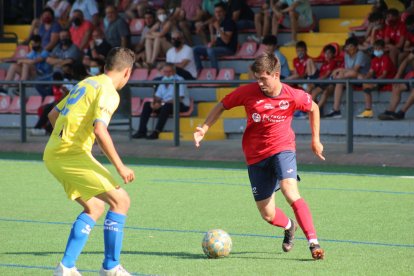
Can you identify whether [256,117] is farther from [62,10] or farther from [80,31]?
[62,10]

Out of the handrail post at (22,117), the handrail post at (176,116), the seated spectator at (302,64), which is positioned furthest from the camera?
the seated spectator at (302,64)

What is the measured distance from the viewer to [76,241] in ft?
24.8

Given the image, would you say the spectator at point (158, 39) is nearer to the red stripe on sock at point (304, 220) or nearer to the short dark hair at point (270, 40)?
the short dark hair at point (270, 40)

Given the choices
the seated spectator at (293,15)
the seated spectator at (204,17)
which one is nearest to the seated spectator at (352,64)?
the seated spectator at (293,15)

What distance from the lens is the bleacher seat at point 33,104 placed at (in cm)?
2227

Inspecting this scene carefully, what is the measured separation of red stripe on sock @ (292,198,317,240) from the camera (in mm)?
8555

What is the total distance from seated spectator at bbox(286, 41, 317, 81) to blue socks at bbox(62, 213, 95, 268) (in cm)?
1292

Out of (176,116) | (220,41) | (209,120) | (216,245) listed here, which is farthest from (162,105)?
(216,245)

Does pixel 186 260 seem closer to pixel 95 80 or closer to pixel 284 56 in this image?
pixel 95 80

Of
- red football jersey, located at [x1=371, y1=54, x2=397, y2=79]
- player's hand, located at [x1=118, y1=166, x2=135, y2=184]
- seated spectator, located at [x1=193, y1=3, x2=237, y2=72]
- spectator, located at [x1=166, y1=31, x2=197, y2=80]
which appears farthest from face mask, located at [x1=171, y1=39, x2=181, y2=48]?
player's hand, located at [x1=118, y1=166, x2=135, y2=184]

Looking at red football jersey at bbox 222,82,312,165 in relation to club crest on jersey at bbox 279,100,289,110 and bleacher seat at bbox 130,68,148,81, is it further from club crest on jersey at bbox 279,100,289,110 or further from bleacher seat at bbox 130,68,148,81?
bleacher seat at bbox 130,68,148,81

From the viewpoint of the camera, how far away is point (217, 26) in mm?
→ 22484

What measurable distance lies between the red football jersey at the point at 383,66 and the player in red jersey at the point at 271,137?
1031 centimetres

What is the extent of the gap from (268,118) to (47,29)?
17.2 m
